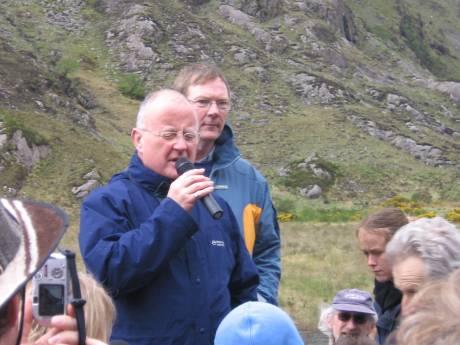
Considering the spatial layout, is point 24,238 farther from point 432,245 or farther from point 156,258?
point 432,245

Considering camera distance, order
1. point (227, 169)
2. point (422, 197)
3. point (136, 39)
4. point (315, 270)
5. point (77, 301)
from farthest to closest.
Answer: point (136, 39) < point (422, 197) < point (315, 270) < point (227, 169) < point (77, 301)

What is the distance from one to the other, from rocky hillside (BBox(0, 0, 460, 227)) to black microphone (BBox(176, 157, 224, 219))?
2517 centimetres

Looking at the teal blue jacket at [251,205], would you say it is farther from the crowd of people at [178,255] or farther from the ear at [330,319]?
the ear at [330,319]

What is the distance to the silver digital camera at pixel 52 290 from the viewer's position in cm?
234

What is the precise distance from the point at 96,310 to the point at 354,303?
2.40m

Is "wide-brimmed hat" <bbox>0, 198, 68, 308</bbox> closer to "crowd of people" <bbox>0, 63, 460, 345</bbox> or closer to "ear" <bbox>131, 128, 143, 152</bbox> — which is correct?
"crowd of people" <bbox>0, 63, 460, 345</bbox>

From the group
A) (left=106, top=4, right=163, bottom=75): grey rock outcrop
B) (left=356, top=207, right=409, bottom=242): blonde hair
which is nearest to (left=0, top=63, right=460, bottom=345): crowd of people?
(left=356, top=207, right=409, bottom=242): blonde hair

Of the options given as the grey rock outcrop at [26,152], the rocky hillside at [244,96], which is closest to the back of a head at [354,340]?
the rocky hillside at [244,96]

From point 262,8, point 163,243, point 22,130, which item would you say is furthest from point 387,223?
point 262,8

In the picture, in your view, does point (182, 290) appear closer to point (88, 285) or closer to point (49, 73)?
point (88, 285)

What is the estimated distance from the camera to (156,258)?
12.0 ft

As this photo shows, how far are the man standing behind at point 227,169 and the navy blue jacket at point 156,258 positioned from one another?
1.88 ft

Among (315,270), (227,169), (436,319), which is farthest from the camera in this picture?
(315,270)

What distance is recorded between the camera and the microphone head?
3.87 meters
